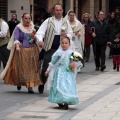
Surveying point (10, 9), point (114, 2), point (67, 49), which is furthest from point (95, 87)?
point (114, 2)

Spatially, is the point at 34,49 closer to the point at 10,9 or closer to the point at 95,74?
the point at 95,74

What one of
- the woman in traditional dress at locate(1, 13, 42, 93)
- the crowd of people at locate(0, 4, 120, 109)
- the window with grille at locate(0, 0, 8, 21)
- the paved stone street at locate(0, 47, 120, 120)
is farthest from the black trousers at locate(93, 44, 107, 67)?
the window with grille at locate(0, 0, 8, 21)

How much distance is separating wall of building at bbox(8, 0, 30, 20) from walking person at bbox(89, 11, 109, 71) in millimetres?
10766

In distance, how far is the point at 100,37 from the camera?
18859 mm

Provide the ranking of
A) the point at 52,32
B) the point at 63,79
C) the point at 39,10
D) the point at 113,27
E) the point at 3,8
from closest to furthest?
the point at 63,79 → the point at 52,32 → the point at 113,27 → the point at 3,8 → the point at 39,10

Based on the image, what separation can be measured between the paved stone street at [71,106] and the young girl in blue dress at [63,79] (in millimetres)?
197

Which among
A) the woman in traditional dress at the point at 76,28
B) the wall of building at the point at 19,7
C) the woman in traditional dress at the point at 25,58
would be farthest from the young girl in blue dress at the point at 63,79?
the wall of building at the point at 19,7

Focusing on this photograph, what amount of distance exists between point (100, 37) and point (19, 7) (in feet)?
37.7

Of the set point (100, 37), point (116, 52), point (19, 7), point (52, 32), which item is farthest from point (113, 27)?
point (19, 7)

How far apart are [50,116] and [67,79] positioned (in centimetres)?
100

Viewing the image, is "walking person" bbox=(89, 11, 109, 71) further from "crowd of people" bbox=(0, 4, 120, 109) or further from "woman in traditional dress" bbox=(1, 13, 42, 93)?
"woman in traditional dress" bbox=(1, 13, 42, 93)

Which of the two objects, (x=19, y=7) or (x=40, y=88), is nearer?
(x=40, y=88)

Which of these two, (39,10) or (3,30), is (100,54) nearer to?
(3,30)

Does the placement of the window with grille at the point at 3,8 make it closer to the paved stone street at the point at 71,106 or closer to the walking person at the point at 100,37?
the walking person at the point at 100,37
